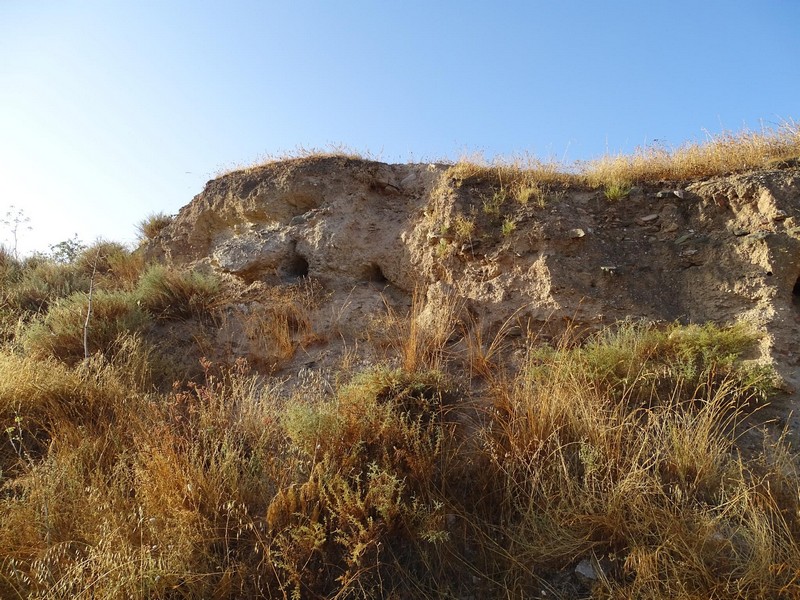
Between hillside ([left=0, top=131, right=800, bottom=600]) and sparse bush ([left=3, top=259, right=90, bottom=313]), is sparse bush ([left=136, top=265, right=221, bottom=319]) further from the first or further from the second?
sparse bush ([left=3, top=259, right=90, bottom=313])

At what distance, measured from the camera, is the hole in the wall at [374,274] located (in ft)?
20.7

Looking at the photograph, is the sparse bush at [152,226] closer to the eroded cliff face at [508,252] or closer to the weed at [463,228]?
the eroded cliff face at [508,252]

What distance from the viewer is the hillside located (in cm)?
246

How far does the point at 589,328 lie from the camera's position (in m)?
4.67

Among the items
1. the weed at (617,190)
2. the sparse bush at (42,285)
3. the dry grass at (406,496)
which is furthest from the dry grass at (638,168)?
the sparse bush at (42,285)

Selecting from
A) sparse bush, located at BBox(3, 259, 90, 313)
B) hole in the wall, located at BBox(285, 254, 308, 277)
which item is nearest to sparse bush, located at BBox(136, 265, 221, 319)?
hole in the wall, located at BBox(285, 254, 308, 277)

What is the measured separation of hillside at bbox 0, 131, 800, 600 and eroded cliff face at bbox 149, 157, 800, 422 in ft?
0.10

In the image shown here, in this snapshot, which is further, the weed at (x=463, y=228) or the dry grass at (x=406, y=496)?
the weed at (x=463, y=228)

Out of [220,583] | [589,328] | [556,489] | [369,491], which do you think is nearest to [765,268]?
[589,328]

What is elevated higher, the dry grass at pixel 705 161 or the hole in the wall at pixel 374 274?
the dry grass at pixel 705 161

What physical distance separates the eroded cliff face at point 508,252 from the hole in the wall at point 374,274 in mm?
15

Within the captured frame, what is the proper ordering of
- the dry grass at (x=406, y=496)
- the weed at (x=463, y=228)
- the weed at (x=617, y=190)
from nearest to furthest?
the dry grass at (x=406, y=496) < the weed at (x=463, y=228) < the weed at (x=617, y=190)

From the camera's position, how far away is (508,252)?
5344 mm

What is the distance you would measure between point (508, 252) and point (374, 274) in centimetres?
189
